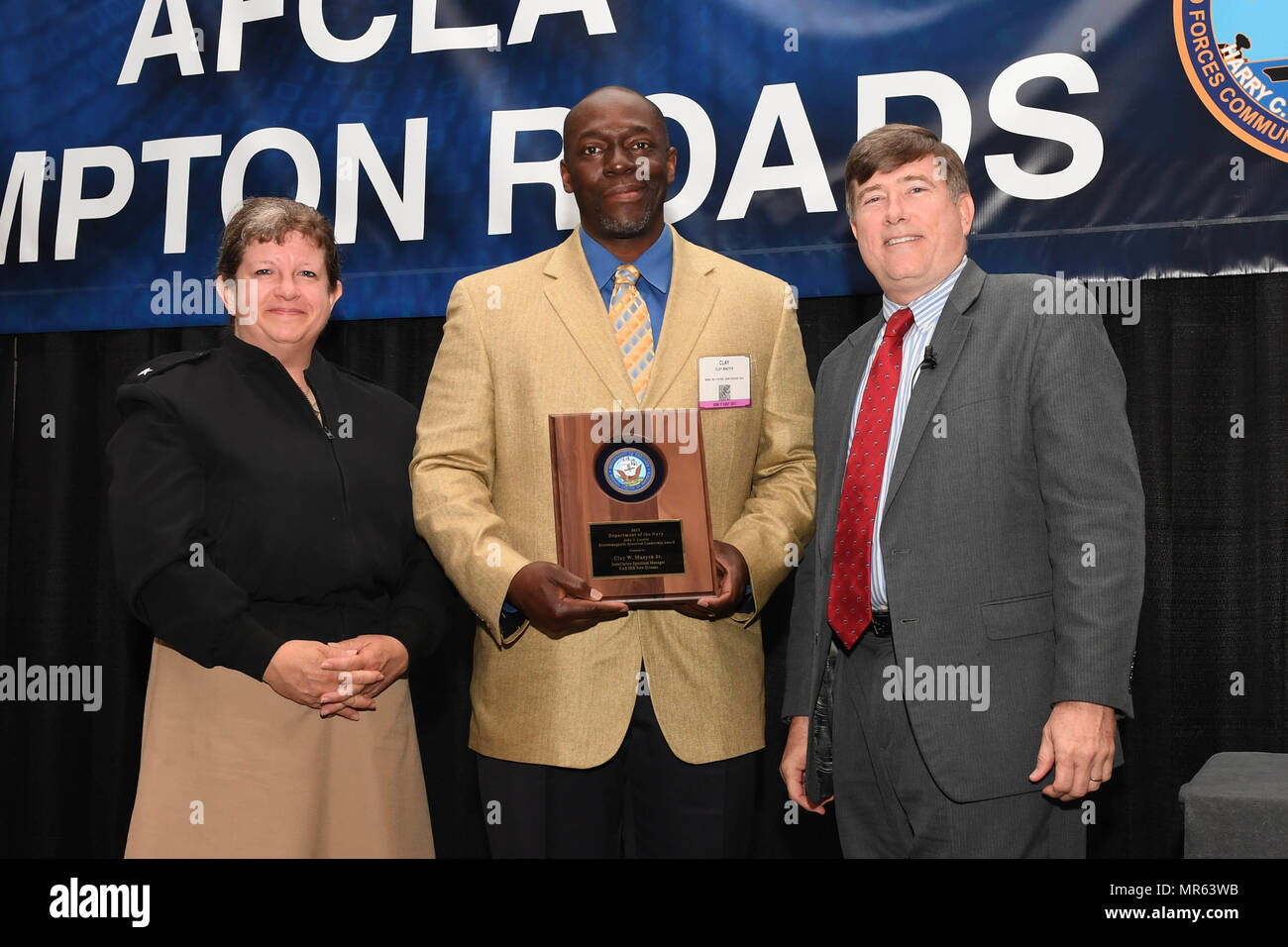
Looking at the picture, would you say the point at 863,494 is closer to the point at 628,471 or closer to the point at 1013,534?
the point at 1013,534

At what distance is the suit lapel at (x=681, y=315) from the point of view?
2.09 m

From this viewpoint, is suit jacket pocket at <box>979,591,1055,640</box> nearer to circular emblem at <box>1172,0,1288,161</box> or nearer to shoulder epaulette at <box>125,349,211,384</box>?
shoulder epaulette at <box>125,349,211,384</box>

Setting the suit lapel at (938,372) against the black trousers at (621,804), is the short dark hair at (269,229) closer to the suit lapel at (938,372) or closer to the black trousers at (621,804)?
the black trousers at (621,804)

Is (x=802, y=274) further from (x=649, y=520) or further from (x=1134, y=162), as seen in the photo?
(x=649, y=520)

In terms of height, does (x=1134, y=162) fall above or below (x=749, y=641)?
above

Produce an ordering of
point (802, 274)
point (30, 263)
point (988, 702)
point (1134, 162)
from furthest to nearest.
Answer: point (30, 263), point (802, 274), point (1134, 162), point (988, 702)

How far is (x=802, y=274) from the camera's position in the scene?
3236mm

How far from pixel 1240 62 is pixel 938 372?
166cm

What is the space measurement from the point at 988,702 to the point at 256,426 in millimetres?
1429

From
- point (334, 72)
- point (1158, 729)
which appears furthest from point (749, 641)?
point (334, 72)

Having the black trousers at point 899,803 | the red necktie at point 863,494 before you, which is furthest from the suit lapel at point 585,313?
the black trousers at point 899,803

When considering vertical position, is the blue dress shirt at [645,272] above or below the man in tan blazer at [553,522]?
above

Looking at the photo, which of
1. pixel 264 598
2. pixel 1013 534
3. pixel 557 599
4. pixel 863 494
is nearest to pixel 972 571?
pixel 1013 534

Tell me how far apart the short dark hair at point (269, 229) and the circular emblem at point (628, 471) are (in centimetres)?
78
